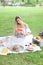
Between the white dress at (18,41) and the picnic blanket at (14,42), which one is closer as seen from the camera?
the picnic blanket at (14,42)

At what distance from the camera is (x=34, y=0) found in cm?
1508

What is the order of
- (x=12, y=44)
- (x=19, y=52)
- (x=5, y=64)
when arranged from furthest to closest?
(x=12, y=44), (x=19, y=52), (x=5, y=64)

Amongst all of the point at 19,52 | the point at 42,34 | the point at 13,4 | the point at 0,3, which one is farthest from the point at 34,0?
the point at 19,52

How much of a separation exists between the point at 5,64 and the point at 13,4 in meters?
11.6

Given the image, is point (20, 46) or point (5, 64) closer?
point (5, 64)

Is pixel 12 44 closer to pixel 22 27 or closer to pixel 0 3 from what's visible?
pixel 22 27

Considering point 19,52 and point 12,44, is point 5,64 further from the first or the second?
point 12,44

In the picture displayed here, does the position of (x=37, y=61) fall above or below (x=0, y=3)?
above

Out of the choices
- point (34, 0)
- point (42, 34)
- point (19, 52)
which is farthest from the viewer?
point (34, 0)

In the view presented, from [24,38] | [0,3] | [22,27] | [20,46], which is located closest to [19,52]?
[20,46]

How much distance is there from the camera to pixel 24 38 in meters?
3.74

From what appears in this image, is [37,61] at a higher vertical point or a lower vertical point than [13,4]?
higher

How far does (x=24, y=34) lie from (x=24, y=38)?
3.1 inches

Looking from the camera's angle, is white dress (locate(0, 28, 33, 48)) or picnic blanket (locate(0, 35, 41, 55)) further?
white dress (locate(0, 28, 33, 48))
